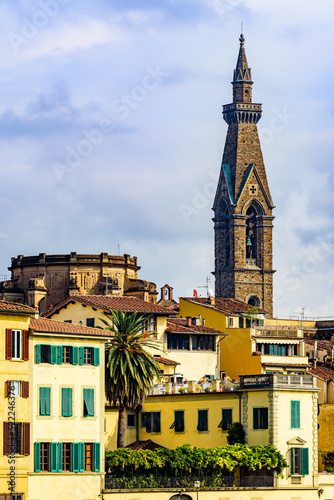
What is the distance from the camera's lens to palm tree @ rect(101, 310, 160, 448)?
101562 millimetres

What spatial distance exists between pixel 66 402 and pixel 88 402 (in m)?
1.74

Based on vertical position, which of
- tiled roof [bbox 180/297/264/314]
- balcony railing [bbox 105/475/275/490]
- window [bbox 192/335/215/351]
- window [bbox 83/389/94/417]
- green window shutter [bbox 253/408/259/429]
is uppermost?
tiled roof [bbox 180/297/264/314]

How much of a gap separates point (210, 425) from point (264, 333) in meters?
29.6

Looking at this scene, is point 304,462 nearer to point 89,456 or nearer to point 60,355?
point 89,456

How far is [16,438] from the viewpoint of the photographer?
90.5 meters

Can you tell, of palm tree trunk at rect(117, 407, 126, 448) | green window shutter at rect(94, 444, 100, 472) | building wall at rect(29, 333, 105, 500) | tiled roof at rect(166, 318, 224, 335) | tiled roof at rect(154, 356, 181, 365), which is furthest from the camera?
tiled roof at rect(166, 318, 224, 335)

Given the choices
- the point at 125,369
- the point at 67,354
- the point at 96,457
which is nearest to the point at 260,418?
the point at 125,369

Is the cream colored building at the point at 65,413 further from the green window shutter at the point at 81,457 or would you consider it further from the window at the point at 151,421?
the window at the point at 151,421

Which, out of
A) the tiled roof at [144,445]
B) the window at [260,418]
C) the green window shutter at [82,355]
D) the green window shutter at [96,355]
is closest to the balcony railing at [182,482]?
the window at [260,418]

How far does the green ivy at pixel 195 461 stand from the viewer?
9744 centimetres

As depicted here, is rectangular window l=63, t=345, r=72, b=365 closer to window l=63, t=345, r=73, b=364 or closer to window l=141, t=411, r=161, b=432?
window l=63, t=345, r=73, b=364

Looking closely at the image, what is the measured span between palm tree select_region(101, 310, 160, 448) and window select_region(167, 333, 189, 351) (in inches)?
613

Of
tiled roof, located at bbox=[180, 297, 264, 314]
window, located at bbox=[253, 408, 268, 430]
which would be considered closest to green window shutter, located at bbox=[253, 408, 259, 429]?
window, located at bbox=[253, 408, 268, 430]

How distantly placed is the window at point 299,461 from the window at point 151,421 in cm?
1059
